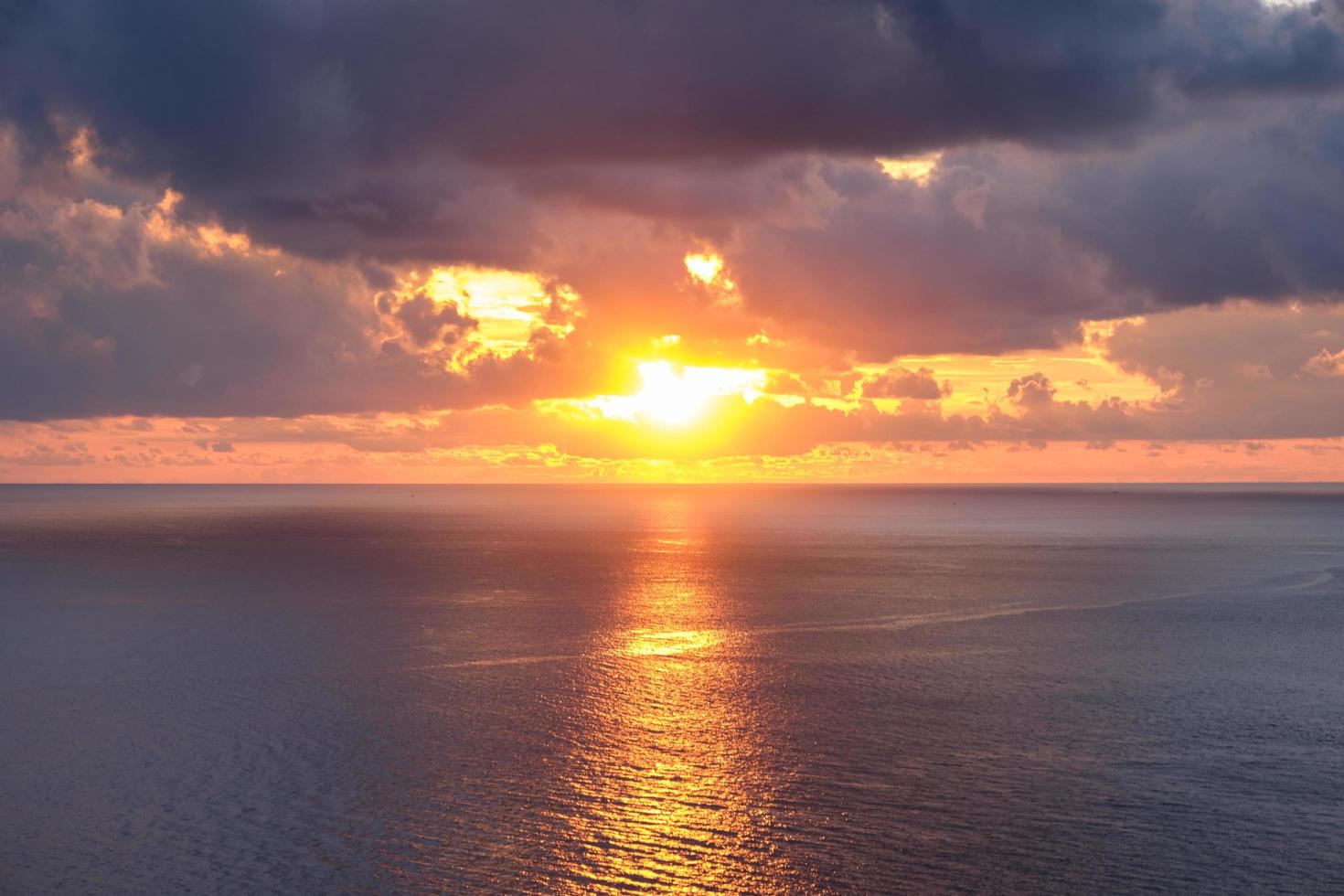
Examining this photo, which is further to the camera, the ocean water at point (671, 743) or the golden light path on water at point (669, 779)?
the ocean water at point (671, 743)

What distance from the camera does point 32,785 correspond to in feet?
123

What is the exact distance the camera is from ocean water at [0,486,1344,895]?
3077cm

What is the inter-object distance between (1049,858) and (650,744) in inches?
630

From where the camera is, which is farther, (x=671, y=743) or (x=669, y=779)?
(x=671, y=743)

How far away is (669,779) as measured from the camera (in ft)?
125

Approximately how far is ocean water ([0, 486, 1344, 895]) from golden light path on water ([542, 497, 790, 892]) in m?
0.17

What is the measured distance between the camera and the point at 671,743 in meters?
43.0

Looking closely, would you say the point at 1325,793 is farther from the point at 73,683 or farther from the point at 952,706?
the point at 73,683

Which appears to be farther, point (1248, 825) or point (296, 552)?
point (296, 552)

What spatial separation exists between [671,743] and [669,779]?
481 cm

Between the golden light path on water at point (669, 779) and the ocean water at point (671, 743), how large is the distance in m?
0.17

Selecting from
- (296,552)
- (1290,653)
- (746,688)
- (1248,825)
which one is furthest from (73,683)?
(296,552)

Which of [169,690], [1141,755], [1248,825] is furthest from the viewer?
[169,690]

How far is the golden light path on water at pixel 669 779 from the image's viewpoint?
30.2m
